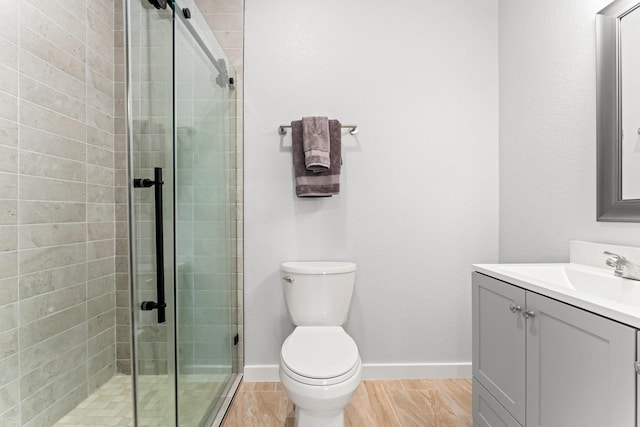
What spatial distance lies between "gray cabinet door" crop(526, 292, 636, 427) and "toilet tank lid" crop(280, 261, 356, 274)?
939mm

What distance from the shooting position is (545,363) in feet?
3.41

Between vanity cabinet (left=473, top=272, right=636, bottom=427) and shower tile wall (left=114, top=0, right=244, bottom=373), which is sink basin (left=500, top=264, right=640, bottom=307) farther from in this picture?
shower tile wall (left=114, top=0, right=244, bottom=373)

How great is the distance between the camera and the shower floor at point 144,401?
1.13 m

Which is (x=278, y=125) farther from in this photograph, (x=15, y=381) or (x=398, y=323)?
(x=15, y=381)

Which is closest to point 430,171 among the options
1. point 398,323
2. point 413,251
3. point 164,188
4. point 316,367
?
point 413,251

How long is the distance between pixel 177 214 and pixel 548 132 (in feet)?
5.63

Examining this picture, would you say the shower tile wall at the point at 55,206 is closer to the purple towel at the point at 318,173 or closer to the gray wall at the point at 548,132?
the purple towel at the point at 318,173

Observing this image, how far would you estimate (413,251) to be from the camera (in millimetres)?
2135

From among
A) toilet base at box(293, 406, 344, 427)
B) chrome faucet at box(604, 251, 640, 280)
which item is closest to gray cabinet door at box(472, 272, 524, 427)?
chrome faucet at box(604, 251, 640, 280)

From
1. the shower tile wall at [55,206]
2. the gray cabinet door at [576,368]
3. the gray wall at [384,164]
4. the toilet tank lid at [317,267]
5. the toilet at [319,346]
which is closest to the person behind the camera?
the gray cabinet door at [576,368]

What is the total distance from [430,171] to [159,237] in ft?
5.14

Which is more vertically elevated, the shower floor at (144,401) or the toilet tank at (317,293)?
the toilet tank at (317,293)

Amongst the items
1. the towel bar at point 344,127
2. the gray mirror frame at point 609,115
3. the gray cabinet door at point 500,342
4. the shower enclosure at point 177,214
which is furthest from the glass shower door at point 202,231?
the gray mirror frame at point 609,115

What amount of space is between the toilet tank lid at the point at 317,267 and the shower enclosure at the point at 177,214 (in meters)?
0.34
